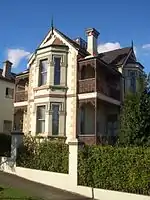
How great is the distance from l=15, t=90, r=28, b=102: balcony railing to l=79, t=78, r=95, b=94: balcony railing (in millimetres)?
5640

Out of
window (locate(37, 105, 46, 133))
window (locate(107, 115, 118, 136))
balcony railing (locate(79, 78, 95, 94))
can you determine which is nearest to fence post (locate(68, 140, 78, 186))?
balcony railing (locate(79, 78, 95, 94))

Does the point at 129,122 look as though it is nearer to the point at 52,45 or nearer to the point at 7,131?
the point at 52,45

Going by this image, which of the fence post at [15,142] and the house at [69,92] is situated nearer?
the fence post at [15,142]

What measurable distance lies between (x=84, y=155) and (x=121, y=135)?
2.49 meters

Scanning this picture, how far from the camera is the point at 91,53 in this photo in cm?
2817

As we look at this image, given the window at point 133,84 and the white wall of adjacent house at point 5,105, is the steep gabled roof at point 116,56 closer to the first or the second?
the window at point 133,84

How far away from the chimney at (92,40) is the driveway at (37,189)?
1382cm

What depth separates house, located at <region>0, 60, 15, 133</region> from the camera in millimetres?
32875

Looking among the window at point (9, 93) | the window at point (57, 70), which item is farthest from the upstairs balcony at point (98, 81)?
the window at point (9, 93)

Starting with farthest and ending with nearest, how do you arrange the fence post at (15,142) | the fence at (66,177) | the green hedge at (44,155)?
1. the fence post at (15,142)
2. the green hedge at (44,155)
3. the fence at (66,177)

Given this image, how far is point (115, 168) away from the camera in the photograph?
48.6ft

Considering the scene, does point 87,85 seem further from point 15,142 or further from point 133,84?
point 15,142

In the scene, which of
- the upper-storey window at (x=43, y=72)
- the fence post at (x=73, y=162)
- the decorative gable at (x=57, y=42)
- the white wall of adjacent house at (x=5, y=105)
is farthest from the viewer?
the white wall of adjacent house at (x=5, y=105)

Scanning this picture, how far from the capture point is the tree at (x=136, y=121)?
16.6 metres
